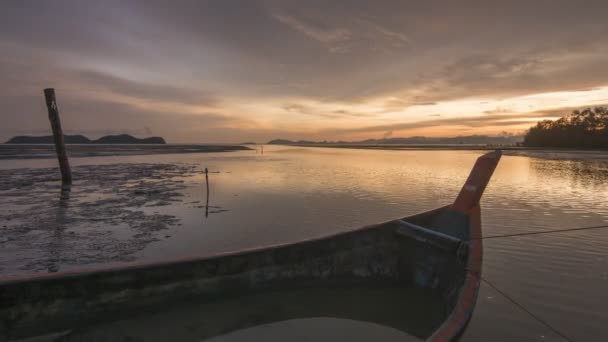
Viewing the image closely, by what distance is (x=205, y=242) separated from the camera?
802 cm

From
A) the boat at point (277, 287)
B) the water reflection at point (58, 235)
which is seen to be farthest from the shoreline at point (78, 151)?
the boat at point (277, 287)

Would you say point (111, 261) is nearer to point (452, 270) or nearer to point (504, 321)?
point (452, 270)

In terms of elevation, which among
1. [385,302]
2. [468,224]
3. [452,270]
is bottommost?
[385,302]

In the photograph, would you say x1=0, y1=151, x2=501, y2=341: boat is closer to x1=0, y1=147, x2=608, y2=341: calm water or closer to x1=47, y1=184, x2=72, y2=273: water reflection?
x1=0, y1=147, x2=608, y2=341: calm water

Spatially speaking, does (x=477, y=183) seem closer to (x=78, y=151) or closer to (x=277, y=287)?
(x=277, y=287)

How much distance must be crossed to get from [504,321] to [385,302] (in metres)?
1.77

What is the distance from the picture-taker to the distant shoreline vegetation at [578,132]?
75.0 m

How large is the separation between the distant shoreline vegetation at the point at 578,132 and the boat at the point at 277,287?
329 feet

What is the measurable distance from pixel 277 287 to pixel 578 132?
4148 inches

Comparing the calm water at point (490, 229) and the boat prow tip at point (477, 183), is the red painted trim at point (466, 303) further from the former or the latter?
the boat prow tip at point (477, 183)

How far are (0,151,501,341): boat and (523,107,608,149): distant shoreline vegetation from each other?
329 ft

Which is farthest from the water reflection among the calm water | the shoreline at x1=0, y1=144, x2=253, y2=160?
the shoreline at x1=0, y1=144, x2=253, y2=160

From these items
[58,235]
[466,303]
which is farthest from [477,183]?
[58,235]

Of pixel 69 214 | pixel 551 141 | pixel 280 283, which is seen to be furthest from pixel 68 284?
pixel 551 141
